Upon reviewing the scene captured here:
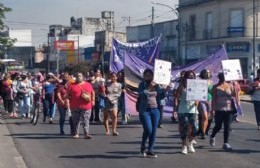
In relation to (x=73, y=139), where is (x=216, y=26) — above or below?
above

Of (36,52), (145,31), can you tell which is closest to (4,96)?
(145,31)

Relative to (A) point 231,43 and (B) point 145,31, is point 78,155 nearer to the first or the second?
(A) point 231,43

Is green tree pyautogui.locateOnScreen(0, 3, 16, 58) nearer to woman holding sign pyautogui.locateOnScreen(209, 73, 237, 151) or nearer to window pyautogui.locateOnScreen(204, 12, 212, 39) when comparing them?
woman holding sign pyautogui.locateOnScreen(209, 73, 237, 151)

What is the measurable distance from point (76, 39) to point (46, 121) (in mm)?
91938

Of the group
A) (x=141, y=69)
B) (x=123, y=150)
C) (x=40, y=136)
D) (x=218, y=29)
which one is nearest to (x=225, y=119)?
(x=123, y=150)

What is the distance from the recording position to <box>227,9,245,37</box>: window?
5753 cm

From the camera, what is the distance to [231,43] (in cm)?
5741

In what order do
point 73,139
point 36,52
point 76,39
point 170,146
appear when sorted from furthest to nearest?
point 36,52 < point 76,39 < point 73,139 < point 170,146

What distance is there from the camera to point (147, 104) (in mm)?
11672

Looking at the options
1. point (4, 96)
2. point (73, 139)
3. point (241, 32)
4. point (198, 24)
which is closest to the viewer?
point (73, 139)

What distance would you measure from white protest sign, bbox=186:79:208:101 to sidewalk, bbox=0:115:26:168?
3578 millimetres

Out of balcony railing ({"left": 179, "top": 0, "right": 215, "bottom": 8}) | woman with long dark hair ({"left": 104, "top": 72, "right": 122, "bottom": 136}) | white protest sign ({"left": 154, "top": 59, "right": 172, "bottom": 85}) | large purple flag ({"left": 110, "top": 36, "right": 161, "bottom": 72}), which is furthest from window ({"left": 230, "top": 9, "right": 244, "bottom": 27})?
white protest sign ({"left": 154, "top": 59, "right": 172, "bottom": 85})

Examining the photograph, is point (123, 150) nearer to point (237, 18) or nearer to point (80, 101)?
point (80, 101)

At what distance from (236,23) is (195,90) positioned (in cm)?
4686
